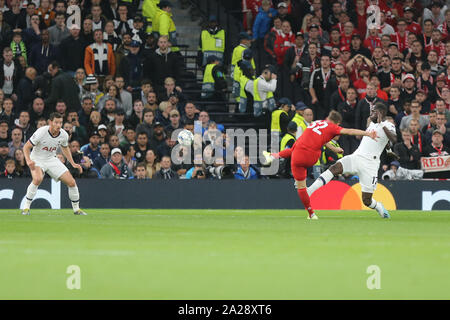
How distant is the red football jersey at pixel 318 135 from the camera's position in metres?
17.3

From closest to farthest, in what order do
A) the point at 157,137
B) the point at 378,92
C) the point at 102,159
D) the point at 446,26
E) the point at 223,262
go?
the point at 223,262 < the point at 102,159 < the point at 157,137 < the point at 378,92 < the point at 446,26

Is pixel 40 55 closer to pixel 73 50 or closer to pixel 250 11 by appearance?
pixel 73 50

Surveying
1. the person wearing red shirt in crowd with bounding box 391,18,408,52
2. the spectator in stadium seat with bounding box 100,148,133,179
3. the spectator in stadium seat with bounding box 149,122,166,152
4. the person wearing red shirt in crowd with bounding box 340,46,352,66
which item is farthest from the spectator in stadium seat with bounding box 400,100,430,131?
the spectator in stadium seat with bounding box 100,148,133,179

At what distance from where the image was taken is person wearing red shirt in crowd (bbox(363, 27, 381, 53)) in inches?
1043

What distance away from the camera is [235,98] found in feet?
85.3

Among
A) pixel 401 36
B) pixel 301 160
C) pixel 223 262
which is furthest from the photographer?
pixel 401 36

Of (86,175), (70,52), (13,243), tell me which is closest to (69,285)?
(13,243)

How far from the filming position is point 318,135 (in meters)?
17.4

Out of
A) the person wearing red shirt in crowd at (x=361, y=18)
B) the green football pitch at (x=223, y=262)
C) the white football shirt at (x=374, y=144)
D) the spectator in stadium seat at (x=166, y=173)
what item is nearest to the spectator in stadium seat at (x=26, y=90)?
the spectator in stadium seat at (x=166, y=173)

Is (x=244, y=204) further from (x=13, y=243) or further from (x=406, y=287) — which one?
(x=406, y=287)

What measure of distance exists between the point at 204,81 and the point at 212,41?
1158 millimetres

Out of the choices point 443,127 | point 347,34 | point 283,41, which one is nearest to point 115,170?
point 283,41

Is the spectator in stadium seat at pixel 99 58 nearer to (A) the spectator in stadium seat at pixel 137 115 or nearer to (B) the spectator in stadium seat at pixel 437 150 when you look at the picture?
(A) the spectator in stadium seat at pixel 137 115

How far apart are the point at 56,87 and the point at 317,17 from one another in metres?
8.38
